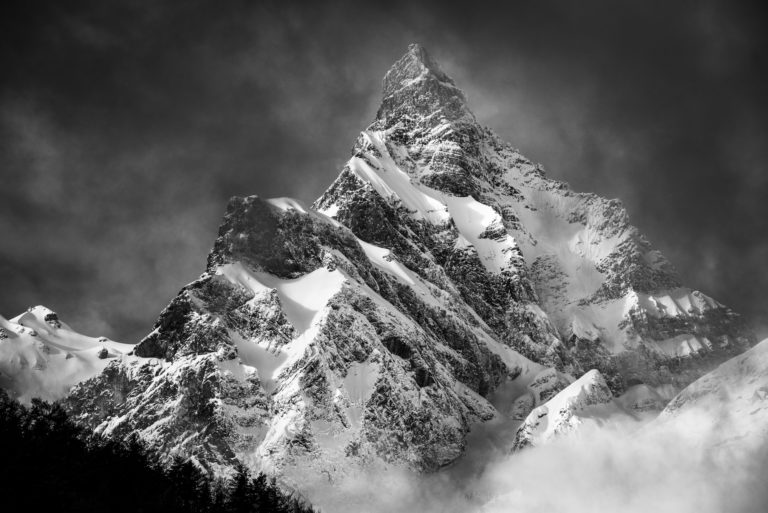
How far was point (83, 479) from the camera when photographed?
300ft

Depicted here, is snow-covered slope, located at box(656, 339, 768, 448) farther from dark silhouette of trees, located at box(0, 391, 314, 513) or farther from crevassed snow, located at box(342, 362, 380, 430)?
dark silhouette of trees, located at box(0, 391, 314, 513)

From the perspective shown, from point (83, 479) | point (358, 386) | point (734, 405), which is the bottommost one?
point (83, 479)

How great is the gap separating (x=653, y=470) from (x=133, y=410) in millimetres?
125728

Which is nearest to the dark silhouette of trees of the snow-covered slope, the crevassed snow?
the crevassed snow

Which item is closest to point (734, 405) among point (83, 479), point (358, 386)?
point (358, 386)

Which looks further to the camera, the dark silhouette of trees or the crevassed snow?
the crevassed snow

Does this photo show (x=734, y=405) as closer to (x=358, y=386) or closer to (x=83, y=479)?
(x=358, y=386)

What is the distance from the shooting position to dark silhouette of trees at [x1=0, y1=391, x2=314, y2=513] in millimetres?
78562

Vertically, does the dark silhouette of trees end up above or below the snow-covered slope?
below

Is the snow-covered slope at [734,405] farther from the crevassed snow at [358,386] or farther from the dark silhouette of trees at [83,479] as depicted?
the dark silhouette of trees at [83,479]

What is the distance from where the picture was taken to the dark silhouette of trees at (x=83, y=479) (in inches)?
3093

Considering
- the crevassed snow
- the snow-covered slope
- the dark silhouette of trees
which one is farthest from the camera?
the crevassed snow

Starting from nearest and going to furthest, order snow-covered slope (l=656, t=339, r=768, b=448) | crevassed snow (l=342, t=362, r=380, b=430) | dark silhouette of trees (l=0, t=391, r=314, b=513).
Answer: dark silhouette of trees (l=0, t=391, r=314, b=513) → snow-covered slope (l=656, t=339, r=768, b=448) → crevassed snow (l=342, t=362, r=380, b=430)

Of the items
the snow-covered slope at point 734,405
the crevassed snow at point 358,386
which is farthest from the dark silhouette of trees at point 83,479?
the snow-covered slope at point 734,405
